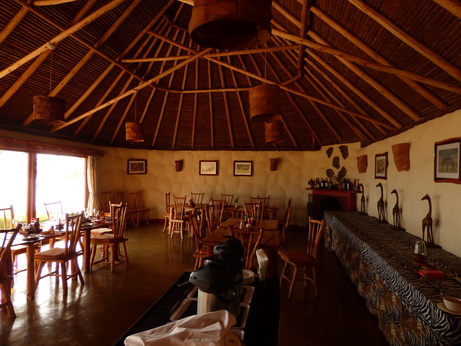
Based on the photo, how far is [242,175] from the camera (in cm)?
943

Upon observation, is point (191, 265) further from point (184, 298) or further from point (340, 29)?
point (340, 29)

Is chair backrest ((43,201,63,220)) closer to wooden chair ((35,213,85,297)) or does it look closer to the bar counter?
wooden chair ((35,213,85,297))

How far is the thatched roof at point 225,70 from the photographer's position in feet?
10.7

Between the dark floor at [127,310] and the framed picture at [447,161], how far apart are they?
1.92 meters

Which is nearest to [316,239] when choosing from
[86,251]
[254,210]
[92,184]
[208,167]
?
[254,210]

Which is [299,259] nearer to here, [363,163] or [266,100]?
[266,100]

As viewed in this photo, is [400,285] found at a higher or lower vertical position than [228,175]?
lower

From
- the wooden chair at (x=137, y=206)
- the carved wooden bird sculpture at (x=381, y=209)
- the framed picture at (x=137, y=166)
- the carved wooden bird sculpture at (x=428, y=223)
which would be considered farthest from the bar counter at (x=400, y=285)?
the framed picture at (x=137, y=166)

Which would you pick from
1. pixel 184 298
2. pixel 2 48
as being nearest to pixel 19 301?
pixel 184 298

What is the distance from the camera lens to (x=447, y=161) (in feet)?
10.7

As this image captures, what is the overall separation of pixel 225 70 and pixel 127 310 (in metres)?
5.82

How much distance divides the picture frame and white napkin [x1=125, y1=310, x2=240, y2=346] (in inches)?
204

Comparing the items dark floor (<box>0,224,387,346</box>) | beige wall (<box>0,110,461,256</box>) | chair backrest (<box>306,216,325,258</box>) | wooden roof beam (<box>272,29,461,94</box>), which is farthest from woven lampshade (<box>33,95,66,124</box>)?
chair backrest (<box>306,216,325,258</box>)

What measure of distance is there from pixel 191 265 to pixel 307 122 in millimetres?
5088
